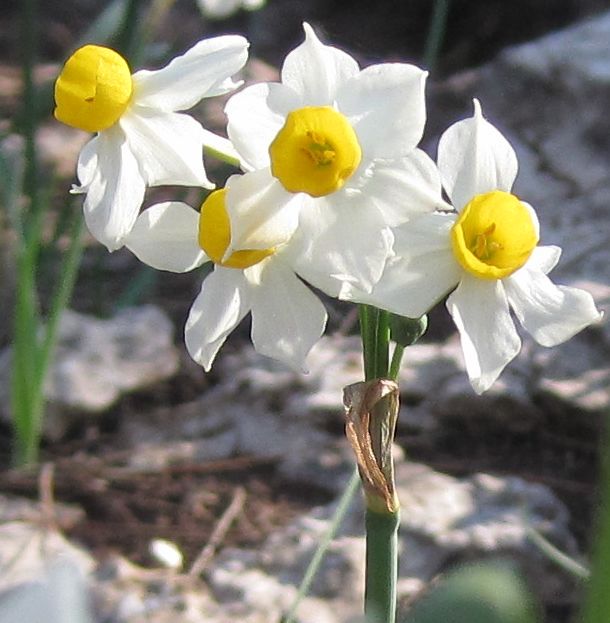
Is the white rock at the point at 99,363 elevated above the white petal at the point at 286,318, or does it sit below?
above

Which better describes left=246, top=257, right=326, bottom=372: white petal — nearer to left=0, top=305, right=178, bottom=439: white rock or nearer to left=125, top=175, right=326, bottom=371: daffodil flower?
left=125, top=175, right=326, bottom=371: daffodil flower

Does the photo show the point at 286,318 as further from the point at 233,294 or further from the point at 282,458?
the point at 282,458

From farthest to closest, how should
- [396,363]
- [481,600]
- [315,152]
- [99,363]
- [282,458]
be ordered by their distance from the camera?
[99,363], [282,458], [396,363], [315,152], [481,600]

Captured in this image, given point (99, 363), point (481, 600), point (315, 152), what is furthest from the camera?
point (99, 363)

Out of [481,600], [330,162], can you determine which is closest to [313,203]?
[330,162]

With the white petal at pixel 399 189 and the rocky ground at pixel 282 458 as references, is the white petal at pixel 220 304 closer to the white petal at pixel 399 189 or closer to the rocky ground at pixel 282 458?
the white petal at pixel 399 189

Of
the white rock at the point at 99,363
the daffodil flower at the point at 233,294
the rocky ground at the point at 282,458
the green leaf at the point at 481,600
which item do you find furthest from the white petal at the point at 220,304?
the white rock at the point at 99,363
